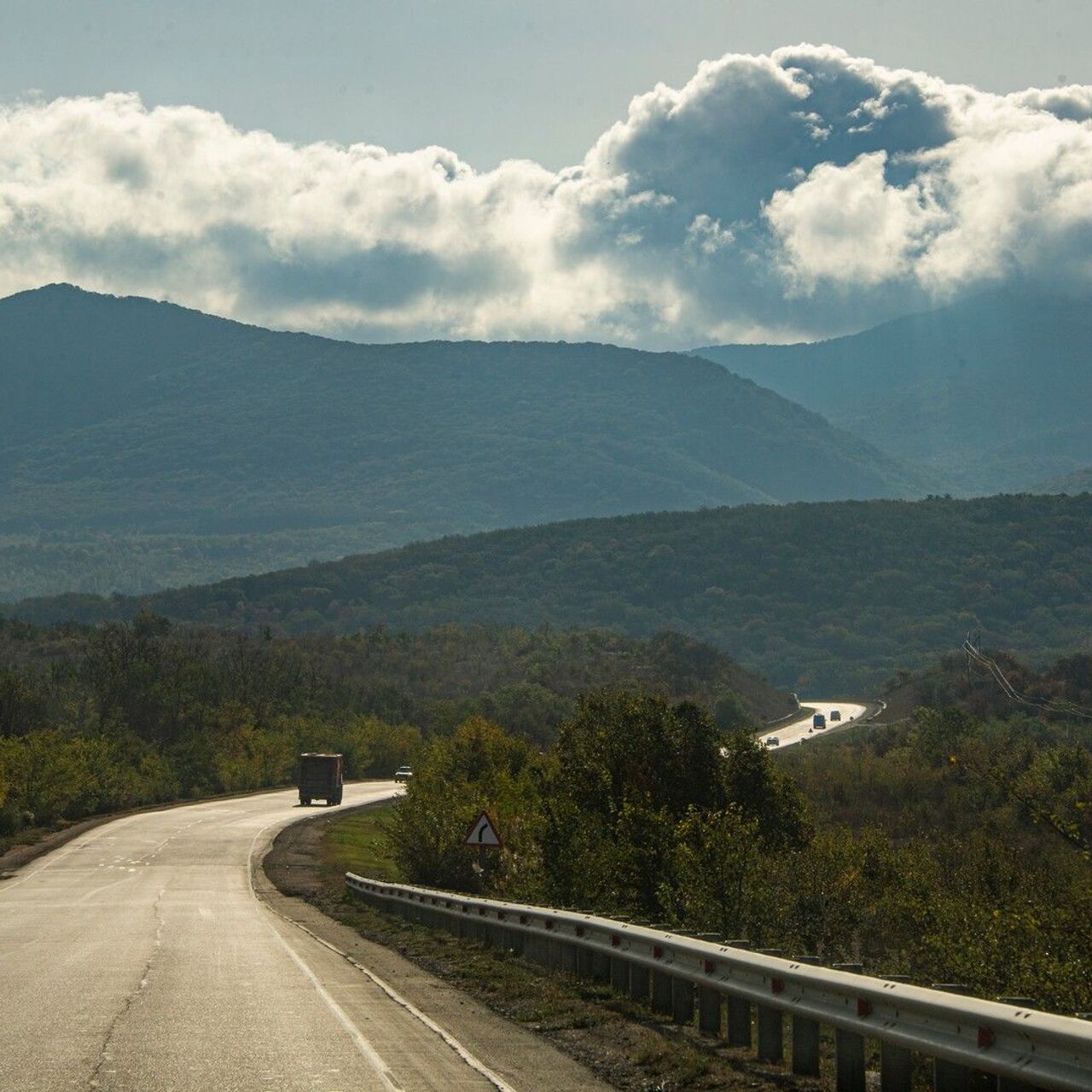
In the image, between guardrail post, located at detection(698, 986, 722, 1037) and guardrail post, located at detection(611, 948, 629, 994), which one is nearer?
guardrail post, located at detection(698, 986, 722, 1037)

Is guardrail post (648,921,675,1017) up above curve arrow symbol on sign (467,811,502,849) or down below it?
below

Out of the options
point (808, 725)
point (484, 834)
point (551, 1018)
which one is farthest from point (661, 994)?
point (808, 725)

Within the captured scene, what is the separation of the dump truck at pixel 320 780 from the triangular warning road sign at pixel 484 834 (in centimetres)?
6283

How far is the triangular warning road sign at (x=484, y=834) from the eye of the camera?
28.9m

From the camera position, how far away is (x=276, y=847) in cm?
6047

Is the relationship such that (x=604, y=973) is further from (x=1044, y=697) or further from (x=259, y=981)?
(x=1044, y=697)

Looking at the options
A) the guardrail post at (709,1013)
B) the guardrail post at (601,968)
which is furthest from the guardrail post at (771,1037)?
the guardrail post at (601,968)

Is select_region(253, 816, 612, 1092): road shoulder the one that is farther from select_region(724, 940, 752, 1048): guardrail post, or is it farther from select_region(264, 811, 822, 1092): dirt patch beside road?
select_region(724, 940, 752, 1048): guardrail post

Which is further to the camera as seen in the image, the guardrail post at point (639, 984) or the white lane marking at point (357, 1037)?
the guardrail post at point (639, 984)

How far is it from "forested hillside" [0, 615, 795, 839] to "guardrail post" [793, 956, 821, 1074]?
150 feet

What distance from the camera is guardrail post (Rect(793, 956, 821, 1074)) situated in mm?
12070

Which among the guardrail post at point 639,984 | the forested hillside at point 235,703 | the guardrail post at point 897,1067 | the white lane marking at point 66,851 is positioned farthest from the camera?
the forested hillside at point 235,703

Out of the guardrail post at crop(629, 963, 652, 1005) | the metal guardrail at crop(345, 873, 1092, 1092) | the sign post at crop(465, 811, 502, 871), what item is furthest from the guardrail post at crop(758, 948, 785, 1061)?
the sign post at crop(465, 811, 502, 871)

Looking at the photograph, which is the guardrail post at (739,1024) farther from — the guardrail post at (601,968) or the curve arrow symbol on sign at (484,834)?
the curve arrow symbol on sign at (484,834)
